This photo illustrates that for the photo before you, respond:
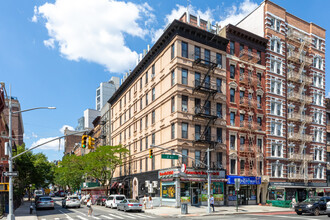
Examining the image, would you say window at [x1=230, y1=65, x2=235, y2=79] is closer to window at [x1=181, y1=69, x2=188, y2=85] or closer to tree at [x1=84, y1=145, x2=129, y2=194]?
window at [x1=181, y1=69, x2=188, y2=85]

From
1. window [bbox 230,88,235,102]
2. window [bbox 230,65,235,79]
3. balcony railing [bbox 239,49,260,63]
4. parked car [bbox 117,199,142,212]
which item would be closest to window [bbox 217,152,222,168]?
window [bbox 230,88,235,102]

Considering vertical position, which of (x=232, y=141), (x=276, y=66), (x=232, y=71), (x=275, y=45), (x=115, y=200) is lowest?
(x=115, y=200)

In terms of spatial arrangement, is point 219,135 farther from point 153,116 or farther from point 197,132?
point 153,116

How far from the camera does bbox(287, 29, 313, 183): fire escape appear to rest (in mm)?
47312

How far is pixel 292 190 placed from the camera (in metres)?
45.9

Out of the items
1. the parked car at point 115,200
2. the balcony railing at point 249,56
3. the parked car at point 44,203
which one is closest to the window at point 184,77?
the balcony railing at point 249,56

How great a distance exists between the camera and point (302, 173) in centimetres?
4744

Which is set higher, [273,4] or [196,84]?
[273,4]

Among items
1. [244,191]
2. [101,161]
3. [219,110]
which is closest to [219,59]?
[219,110]

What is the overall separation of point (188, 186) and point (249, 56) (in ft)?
67.0

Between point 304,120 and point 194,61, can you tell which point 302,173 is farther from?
point 194,61

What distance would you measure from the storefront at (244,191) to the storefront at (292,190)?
2572mm

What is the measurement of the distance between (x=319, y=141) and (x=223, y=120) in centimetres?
2185

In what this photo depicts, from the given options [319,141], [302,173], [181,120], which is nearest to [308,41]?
[319,141]
